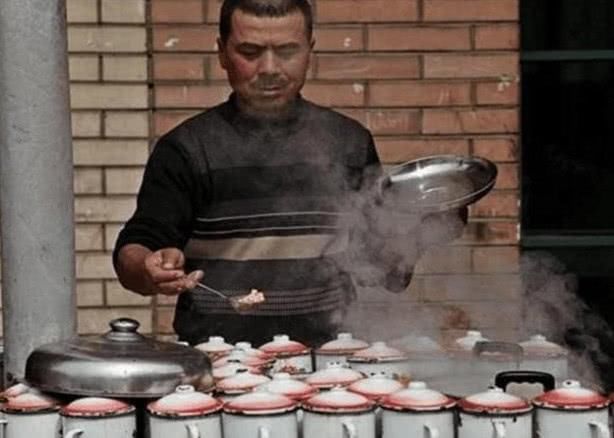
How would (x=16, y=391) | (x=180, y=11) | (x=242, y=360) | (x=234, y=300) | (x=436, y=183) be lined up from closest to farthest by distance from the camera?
(x=16, y=391), (x=242, y=360), (x=234, y=300), (x=436, y=183), (x=180, y=11)

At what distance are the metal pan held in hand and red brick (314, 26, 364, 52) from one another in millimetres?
1430

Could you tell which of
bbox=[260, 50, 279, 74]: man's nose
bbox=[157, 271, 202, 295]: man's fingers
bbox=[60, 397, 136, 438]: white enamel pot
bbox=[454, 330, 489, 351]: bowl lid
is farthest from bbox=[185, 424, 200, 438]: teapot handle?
bbox=[260, 50, 279, 74]: man's nose

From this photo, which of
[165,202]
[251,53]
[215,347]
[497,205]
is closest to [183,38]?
[497,205]

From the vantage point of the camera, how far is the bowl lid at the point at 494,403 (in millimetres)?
2459

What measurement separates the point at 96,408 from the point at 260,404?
261mm

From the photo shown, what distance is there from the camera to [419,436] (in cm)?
246

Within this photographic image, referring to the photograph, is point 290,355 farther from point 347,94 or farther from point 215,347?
point 347,94

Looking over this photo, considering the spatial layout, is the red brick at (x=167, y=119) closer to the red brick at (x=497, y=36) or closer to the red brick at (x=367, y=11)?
the red brick at (x=367, y=11)

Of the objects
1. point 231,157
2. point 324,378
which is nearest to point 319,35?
point 231,157

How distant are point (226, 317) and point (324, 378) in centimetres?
100

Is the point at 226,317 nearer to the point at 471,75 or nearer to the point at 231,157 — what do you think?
the point at 231,157

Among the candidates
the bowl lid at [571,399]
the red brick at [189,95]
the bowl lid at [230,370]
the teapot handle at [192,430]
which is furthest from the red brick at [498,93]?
the teapot handle at [192,430]

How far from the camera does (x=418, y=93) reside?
5.00 metres

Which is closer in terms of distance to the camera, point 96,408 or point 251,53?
point 96,408
